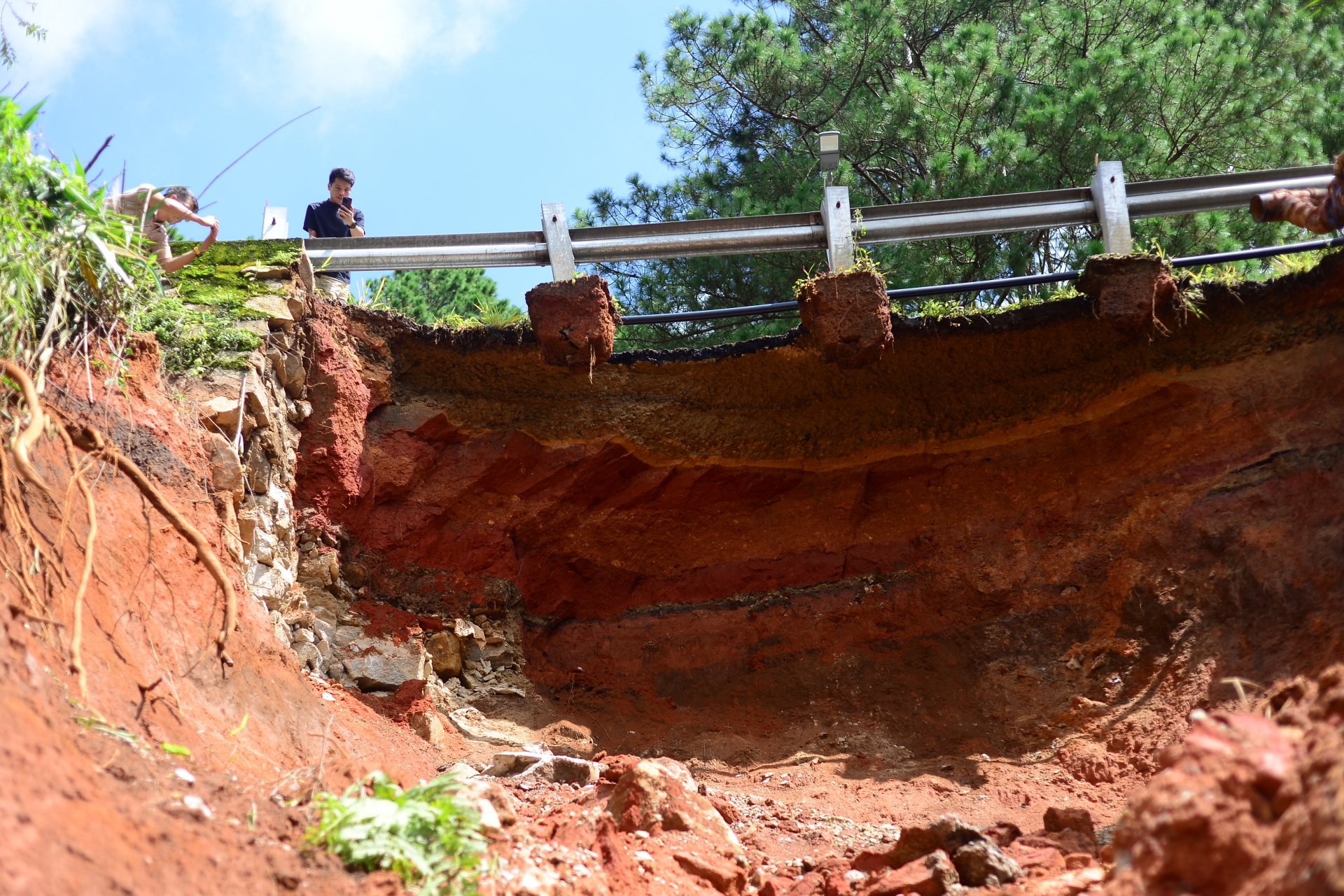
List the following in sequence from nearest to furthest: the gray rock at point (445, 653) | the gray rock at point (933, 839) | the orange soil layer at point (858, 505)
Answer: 1. the gray rock at point (933, 839)
2. the orange soil layer at point (858, 505)
3. the gray rock at point (445, 653)

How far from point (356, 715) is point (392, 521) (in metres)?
1.67

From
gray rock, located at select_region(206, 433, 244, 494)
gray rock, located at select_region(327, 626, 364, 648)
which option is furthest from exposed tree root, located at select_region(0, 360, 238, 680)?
gray rock, located at select_region(327, 626, 364, 648)

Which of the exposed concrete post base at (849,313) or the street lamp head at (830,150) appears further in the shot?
the street lamp head at (830,150)

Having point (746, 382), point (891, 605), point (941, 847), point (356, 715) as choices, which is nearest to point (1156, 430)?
point (891, 605)

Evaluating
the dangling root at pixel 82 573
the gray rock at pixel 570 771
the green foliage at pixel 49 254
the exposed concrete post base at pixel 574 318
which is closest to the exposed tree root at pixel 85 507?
the dangling root at pixel 82 573

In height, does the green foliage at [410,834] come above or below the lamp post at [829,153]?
below

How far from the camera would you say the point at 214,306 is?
6.22 meters

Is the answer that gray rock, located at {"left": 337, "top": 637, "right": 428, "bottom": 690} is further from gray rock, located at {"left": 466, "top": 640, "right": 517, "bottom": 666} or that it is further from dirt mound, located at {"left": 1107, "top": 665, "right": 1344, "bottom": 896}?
dirt mound, located at {"left": 1107, "top": 665, "right": 1344, "bottom": 896}

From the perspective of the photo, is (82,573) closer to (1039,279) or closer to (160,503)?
(160,503)

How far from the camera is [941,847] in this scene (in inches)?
162

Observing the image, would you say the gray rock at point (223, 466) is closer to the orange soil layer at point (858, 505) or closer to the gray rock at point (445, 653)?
the orange soil layer at point (858, 505)

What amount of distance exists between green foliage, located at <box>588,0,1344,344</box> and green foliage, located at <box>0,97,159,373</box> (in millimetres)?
5884

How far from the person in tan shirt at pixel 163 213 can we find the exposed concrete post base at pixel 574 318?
2110mm

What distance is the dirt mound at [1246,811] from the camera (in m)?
2.44
